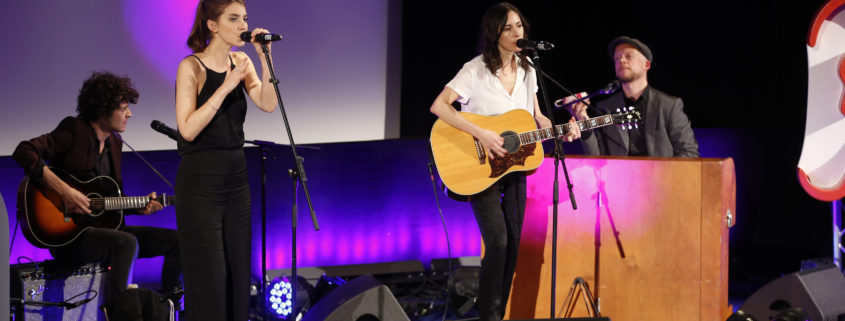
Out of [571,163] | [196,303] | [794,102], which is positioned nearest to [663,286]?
[571,163]

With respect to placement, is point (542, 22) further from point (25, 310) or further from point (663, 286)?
point (25, 310)

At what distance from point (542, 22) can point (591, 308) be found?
12.3 ft

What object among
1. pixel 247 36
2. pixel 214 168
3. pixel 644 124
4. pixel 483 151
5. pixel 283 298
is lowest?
pixel 283 298

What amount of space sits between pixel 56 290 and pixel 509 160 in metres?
2.79

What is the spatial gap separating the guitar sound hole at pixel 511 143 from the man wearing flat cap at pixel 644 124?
3.85 ft

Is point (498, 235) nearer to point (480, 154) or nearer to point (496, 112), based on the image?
point (480, 154)

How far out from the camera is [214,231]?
3.42 metres

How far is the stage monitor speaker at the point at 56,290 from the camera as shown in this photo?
461 cm

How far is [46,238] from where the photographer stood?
482 centimetres

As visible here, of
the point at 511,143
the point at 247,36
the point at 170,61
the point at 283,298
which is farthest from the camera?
the point at 170,61

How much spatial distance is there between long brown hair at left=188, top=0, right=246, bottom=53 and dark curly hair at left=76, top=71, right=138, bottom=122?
199cm

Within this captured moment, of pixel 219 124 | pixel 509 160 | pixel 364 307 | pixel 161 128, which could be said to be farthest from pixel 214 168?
pixel 509 160

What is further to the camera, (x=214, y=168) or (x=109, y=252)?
(x=109, y=252)

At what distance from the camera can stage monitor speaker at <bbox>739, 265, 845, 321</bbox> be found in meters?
4.09
